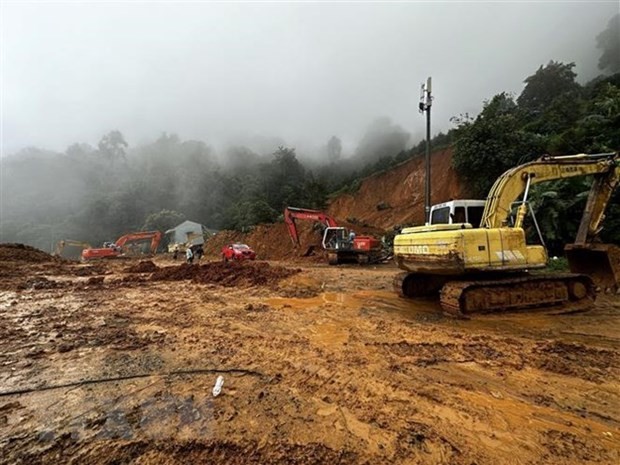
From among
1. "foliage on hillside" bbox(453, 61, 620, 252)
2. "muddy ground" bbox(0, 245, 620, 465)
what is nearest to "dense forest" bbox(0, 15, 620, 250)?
"foliage on hillside" bbox(453, 61, 620, 252)

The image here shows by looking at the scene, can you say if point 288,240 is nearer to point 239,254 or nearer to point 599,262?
point 239,254

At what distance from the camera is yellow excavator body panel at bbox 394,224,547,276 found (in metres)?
6.25

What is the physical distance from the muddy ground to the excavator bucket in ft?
4.27

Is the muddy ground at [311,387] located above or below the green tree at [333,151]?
below

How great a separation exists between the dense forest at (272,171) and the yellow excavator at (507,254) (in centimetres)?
450

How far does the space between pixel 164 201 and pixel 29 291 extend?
68.4 meters

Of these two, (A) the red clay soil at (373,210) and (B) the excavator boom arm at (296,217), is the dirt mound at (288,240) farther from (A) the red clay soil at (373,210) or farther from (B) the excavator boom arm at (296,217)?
(B) the excavator boom arm at (296,217)

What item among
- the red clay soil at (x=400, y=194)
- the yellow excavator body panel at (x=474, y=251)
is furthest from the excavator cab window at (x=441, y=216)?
the red clay soil at (x=400, y=194)

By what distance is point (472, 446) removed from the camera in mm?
2582

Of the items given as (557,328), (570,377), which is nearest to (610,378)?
(570,377)

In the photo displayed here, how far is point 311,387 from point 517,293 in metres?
5.08

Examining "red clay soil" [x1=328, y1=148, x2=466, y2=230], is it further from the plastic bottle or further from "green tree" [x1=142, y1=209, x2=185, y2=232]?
"green tree" [x1=142, y1=209, x2=185, y2=232]

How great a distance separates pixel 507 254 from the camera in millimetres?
6527

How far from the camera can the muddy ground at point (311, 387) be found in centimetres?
260
